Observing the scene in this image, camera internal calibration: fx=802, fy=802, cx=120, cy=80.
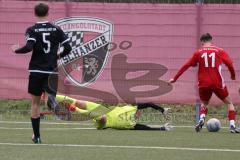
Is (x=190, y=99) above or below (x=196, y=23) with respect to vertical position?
below

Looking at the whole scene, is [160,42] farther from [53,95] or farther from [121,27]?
[53,95]

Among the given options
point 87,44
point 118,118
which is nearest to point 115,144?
point 118,118

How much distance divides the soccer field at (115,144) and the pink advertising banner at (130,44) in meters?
2.26

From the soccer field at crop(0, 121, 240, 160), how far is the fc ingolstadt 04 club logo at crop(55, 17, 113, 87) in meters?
2.47

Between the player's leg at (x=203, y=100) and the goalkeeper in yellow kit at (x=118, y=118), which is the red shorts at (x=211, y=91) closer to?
the player's leg at (x=203, y=100)

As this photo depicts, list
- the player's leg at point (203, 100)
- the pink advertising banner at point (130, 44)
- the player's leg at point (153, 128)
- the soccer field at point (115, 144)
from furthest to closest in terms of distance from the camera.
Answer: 1. the pink advertising banner at point (130, 44)
2. the player's leg at point (153, 128)
3. the player's leg at point (203, 100)
4. the soccer field at point (115, 144)

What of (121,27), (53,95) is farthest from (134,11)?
(53,95)

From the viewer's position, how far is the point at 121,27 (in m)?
17.6

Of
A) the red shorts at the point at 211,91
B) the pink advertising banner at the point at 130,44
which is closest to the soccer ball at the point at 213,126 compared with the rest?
the red shorts at the point at 211,91

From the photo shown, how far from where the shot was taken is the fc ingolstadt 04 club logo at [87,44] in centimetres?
1762

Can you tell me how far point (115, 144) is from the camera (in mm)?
11609

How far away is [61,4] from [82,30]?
73 centimetres

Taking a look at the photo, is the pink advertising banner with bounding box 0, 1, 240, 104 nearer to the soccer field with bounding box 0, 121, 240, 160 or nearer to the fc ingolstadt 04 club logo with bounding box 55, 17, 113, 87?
the fc ingolstadt 04 club logo with bounding box 55, 17, 113, 87

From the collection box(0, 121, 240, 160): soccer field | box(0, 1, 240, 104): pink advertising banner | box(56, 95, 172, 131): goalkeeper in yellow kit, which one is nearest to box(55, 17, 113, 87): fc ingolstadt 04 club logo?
box(0, 1, 240, 104): pink advertising banner
